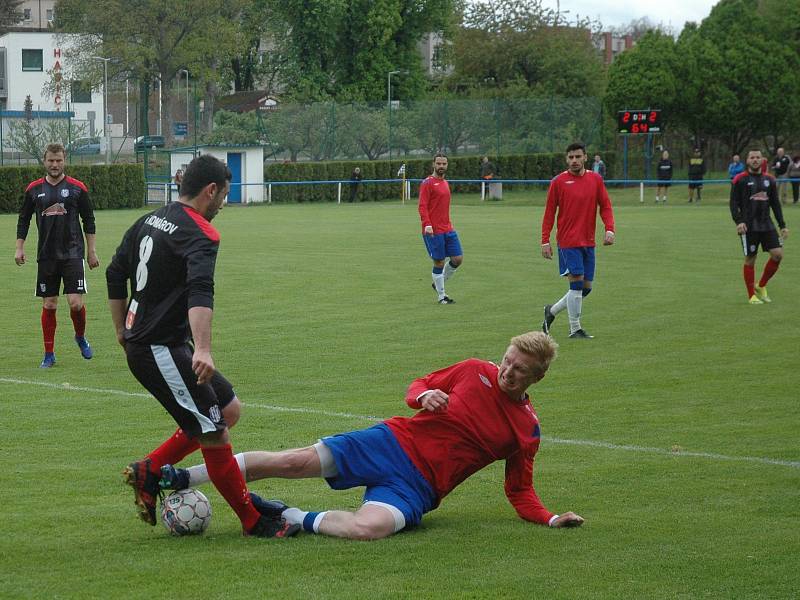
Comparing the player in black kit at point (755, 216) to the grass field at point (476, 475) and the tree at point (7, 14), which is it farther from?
the tree at point (7, 14)

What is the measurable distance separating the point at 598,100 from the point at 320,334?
50704mm

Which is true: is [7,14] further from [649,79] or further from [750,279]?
[750,279]

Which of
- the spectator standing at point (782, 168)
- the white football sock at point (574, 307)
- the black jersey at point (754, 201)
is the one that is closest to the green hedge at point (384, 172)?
the spectator standing at point (782, 168)

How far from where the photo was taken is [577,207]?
14.6 metres

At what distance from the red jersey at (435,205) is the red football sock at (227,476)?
12.9 m

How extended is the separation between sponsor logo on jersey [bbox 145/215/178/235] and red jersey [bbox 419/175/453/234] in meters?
12.8

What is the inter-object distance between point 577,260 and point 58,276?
6114 mm

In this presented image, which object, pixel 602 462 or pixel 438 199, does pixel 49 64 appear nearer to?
pixel 438 199

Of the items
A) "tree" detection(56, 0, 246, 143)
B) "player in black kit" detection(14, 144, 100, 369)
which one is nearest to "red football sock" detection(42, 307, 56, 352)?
"player in black kit" detection(14, 144, 100, 369)

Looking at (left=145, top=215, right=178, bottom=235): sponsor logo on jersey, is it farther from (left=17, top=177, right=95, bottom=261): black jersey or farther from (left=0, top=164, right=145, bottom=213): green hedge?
(left=0, top=164, right=145, bottom=213): green hedge

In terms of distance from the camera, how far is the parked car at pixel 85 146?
49966 millimetres

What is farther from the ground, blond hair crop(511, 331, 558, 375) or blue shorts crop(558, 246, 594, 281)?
blond hair crop(511, 331, 558, 375)

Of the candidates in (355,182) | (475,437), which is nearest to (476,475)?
(475,437)

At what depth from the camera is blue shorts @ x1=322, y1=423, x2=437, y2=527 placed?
20.7ft
